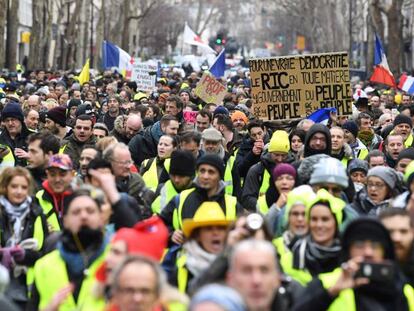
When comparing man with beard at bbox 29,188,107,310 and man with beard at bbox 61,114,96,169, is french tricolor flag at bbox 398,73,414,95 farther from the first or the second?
man with beard at bbox 29,188,107,310

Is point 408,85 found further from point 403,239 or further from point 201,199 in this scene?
point 403,239

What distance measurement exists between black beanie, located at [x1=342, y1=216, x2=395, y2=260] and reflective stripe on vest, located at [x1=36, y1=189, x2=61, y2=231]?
3.38 m

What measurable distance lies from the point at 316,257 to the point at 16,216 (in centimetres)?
250

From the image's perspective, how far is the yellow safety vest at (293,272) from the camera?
27.3 feet

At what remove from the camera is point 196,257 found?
→ 8500 mm

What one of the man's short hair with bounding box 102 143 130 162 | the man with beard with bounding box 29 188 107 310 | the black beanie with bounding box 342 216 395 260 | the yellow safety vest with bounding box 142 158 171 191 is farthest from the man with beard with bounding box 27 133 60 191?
the black beanie with bounding box 342 216 395 260

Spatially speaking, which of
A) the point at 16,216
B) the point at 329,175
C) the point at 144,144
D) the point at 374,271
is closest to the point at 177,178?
the point at 329,175

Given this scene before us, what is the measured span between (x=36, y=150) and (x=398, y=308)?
5.09m

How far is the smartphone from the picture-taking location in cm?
703

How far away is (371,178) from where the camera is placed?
11.2 metres

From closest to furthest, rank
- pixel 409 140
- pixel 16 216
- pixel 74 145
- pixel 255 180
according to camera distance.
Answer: pixel 16 216 → pixel 255 180 → pixel 74 145 → pixel 409 140

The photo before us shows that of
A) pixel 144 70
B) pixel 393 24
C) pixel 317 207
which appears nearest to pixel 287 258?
pixel 317 207

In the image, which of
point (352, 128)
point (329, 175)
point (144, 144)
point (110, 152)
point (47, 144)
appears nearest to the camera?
point (329, 175)

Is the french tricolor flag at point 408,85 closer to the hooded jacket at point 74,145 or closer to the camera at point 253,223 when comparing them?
the hooded jacket at point 74,145
